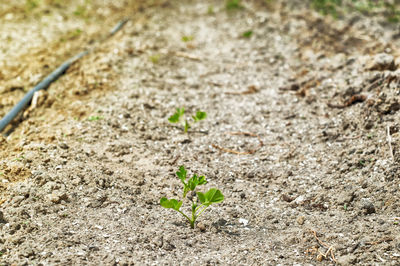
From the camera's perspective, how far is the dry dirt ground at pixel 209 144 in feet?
7.70

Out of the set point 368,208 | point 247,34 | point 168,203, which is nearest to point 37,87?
point 168,203

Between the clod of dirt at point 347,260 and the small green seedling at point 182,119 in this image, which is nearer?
the clod of dirt at point 347,260

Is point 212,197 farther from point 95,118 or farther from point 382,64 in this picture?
point 382,64

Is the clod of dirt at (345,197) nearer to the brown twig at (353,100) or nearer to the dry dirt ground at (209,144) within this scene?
the dry dirt ground at (209,144)

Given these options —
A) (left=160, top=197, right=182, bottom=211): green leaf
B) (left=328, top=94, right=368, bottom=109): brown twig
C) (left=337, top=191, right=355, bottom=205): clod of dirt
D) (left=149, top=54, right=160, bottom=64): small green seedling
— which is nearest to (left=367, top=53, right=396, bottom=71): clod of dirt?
(left=328, top=94, right=368, bottom=109): brown twig

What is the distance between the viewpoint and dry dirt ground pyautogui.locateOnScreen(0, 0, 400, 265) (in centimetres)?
235

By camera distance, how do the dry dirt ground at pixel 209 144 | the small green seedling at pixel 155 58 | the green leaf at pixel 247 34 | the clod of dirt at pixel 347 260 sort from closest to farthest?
1. the clod of dirt at pixel 347 260
2. the dry dirt ground at pixel 209 144
3. the small green seedling at pixel 155 58
4. the green leaf at pixel 247 34

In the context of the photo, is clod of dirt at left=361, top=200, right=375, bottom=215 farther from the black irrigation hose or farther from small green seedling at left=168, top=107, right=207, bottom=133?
the black irrigation hose

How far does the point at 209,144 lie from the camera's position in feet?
11.4

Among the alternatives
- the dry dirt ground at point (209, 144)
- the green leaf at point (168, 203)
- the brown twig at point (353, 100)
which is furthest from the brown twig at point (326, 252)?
the brown twig at point (353, 100)

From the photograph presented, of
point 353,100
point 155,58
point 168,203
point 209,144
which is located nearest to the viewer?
point 168,203

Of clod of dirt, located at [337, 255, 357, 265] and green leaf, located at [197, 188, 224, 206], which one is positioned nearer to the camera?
clod of dirt, located at [337, 255, 357, 265]

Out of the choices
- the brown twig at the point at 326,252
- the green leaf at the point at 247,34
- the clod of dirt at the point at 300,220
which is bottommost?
the brown twig at the point at 326,252

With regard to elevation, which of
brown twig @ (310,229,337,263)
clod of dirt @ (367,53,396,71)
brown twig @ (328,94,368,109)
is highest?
clod of dirt @ (367,53,396,71)
